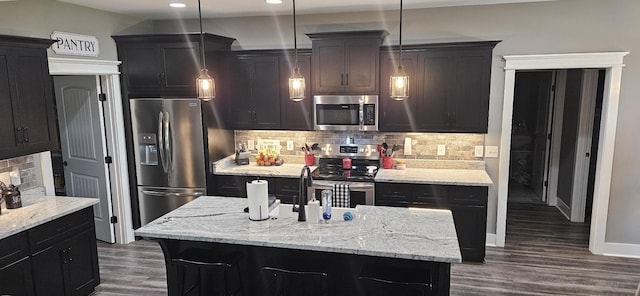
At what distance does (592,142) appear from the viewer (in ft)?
18.0

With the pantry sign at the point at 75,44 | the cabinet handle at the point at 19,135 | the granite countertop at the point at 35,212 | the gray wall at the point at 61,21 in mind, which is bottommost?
the granite countertop at the point at 35,212

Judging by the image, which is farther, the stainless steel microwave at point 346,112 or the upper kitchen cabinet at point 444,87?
the stainless steel microwave at point 346,112

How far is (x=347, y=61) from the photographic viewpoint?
460 centimetres

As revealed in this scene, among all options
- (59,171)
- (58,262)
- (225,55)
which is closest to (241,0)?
(225,55)

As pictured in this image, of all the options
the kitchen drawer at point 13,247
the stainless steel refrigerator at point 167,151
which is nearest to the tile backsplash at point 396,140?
the stainless steel refrigerator at point 167,151

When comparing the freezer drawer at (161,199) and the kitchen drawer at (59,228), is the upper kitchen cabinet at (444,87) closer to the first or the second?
the freezer drawer at (161,199)

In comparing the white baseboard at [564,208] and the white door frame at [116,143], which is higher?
the white door frame at [116,143]

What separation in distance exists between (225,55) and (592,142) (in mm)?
4875

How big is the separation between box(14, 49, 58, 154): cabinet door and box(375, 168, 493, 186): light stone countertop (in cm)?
314

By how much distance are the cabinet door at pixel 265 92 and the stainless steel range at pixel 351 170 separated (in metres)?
0.75

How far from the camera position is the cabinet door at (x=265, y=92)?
16.1 feet

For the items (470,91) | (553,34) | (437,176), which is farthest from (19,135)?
(553,34)

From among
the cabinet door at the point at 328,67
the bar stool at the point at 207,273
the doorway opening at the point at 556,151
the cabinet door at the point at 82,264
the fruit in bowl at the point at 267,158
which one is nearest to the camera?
the bar stool at the point at 207,273

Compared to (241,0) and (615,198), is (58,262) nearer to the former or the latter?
(241,0)
